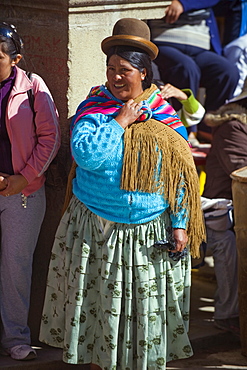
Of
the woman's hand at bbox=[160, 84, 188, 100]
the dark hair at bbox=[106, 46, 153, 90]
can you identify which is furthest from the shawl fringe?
the woman's hand at bbox=[160, 84, 188, 100]

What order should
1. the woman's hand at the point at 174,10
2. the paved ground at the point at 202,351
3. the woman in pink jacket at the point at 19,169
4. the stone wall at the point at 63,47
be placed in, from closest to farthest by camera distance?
1. the woman in pink jacket at the point at 19,169
2. the stone wall at the point at 63,47
3. the paved ground at the point at 202,351
4. the woman's hand at the point at 174,10

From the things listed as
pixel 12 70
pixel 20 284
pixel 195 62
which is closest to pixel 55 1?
pixel 12 70

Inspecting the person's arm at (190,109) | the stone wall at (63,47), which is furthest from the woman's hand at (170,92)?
the stone wall at (63,47)

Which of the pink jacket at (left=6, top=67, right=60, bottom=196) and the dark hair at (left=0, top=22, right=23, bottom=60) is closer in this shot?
the dark hair at (left=0, top=22, right=23, bottom=60)

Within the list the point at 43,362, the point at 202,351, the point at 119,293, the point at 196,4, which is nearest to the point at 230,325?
the point at 202,351

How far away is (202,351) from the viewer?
488 cm

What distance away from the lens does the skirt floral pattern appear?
3.73m

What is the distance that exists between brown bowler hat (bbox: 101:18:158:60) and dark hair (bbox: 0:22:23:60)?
1.55ft

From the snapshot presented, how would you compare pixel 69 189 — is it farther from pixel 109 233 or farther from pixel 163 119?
pixel 163 119

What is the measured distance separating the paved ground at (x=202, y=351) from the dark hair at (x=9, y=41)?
5.81 ft

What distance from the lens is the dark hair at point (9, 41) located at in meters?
3.76

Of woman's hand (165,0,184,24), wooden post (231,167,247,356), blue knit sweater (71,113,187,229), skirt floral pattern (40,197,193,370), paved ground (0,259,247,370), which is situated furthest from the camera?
woman's hand (165,0,184,24)

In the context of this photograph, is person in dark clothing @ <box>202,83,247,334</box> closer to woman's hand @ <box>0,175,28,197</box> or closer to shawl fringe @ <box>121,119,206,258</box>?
shawl fringe @ <box>121,119,206,258</box>

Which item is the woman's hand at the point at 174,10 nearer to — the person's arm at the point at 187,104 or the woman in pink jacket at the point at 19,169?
the person's arm at the point at 187,104
